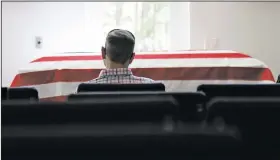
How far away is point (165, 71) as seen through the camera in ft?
6.55

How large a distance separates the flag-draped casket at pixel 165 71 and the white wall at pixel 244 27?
1487 mm

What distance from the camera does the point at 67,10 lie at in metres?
3.78

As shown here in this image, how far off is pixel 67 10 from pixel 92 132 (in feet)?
10.1

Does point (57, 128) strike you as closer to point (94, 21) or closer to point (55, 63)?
point (55, 63)

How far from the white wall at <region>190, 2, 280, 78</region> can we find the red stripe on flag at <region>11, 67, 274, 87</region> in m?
1.52

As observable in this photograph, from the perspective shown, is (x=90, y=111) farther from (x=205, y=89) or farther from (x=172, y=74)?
(x=172, y=74)

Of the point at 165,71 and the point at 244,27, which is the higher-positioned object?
the point at 244,27

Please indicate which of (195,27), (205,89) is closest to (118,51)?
(205,89)

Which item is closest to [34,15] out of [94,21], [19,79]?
[94,21]

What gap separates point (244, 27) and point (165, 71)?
1838 millimetres

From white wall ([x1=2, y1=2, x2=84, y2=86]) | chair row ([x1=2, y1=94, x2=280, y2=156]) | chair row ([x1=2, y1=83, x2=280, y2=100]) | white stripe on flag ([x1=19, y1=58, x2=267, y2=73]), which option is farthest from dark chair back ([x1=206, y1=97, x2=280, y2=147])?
white wall ([x1=2, y1=2, x2=84, y2=86])

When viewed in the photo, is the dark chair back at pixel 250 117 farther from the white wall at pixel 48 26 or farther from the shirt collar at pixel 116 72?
the white wall at pixel 48 26

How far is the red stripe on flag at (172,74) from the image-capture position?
196 cm

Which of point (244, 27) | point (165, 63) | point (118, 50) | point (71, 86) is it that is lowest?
point (71, 86)
